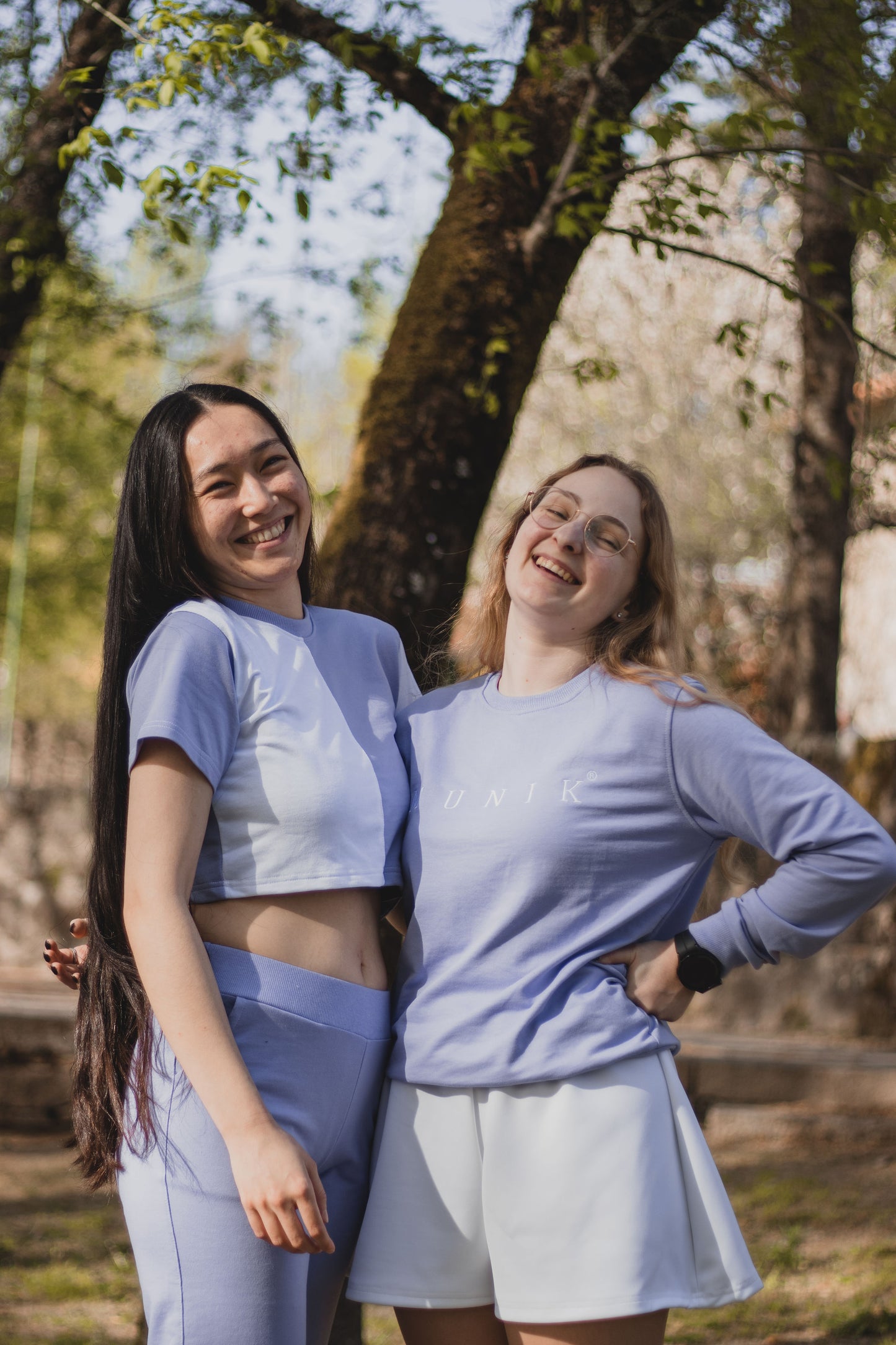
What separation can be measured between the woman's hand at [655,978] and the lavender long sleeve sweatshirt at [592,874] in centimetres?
2

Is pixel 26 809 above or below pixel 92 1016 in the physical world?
below

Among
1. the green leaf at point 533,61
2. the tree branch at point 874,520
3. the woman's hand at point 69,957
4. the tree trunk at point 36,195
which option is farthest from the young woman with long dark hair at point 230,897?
the tree branch at point 874,520

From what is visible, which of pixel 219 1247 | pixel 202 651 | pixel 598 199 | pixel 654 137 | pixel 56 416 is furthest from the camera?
pixel 56 416

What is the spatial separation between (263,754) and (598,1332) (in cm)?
100

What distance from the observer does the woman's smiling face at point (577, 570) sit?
2287 millimetres

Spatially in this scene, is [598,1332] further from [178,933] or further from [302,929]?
[178,933]

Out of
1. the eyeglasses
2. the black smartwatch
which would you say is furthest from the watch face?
the eyeglasses

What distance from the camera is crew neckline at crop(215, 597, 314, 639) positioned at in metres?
2.18

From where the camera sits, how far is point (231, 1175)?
186 centimetres

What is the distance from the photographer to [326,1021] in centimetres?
200

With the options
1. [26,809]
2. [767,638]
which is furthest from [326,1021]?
[767,638]

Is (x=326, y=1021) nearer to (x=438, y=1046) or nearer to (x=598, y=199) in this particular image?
(x=438, y=1046)

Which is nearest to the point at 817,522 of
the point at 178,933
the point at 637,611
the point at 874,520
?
the point at 874,520

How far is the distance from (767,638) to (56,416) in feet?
28.6
